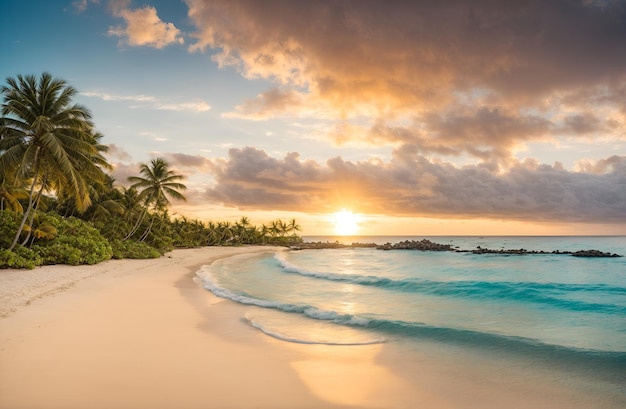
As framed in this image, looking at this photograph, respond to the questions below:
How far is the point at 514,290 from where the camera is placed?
64.0ft

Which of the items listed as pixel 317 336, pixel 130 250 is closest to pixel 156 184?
pixel 130 250

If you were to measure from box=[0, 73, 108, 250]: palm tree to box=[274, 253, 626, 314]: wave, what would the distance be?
17.4m

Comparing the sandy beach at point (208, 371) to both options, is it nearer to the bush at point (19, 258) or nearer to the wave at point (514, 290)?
the bush at point (19, 258)

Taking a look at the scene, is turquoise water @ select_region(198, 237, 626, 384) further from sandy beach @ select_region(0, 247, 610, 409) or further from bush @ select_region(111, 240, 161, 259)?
bush @ select_region(111, 240, 161, 259)

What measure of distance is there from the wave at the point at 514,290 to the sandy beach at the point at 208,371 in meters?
11.3

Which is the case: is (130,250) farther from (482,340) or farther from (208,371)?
(482,340)

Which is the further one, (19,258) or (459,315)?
(19,258)

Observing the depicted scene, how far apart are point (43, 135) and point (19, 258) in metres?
6.93

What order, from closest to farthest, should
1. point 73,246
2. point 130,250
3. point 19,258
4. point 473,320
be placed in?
1. point 473,320
2. point 19,258
3. point 73,246
4. point 130,250

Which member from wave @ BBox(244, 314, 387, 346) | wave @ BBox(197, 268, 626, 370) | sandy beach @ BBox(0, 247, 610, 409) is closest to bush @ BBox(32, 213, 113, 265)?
sandy beach @ BBox(0, 247, 610, 409)

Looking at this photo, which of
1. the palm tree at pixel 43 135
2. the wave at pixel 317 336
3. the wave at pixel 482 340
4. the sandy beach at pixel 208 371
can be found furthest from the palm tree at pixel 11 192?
the wave at pixel 482 340

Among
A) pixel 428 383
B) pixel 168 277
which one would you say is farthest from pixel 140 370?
pixel 168 277

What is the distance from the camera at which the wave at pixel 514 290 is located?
15906 millimetres

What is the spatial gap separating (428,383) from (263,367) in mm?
3097
